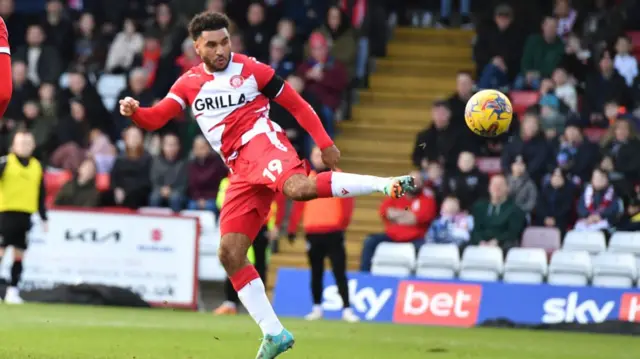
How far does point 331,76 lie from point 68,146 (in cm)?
456

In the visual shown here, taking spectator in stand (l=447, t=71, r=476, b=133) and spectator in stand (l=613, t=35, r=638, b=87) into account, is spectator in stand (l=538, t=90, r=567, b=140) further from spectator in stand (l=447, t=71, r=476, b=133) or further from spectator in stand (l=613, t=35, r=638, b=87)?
spectator in stand (l=613, t=35, r=638, b=87)

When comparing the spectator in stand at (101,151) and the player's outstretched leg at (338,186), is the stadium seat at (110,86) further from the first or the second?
the player's outstretched leg at (338,186)

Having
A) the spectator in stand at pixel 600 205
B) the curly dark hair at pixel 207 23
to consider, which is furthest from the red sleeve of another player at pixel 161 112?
the spectator in stand at pixel 600 205

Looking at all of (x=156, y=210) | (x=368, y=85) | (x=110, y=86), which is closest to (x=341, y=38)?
(x=368, y=85)

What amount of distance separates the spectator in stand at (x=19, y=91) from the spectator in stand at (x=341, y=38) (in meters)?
5.29

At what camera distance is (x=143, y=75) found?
22703 millimetres

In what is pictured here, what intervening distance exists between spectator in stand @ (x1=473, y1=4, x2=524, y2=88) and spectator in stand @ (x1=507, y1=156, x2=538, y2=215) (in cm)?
287

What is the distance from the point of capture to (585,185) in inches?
736

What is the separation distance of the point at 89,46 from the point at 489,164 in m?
8.77

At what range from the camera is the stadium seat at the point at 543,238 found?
18172 millimetres

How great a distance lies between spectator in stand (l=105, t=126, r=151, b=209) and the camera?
20312 mm

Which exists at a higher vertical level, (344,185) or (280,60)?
(280,60)

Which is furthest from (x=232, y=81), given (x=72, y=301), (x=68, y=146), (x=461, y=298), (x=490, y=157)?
(x=68, y=146)

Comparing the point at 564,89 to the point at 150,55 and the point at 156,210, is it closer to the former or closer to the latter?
the point at 156,210
